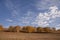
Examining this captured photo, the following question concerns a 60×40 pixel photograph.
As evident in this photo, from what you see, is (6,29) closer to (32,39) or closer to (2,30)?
(2,30)

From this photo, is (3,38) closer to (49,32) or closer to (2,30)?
(2,30)

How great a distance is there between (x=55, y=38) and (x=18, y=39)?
3379mm

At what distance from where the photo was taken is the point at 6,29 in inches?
727

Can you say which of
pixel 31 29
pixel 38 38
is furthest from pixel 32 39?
pixel 31 29

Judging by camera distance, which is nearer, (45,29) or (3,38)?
(3,38)

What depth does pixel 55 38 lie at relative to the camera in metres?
15.5

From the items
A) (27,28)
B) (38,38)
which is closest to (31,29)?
(27,28)

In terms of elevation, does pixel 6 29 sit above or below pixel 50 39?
above

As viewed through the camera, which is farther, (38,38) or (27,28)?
(27,28)

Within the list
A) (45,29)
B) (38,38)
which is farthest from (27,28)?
(38,38)

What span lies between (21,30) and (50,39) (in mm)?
4490

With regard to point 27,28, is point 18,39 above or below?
below

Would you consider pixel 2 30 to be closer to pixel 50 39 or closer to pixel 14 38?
pixel 14 38

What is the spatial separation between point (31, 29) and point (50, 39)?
3.65 m
